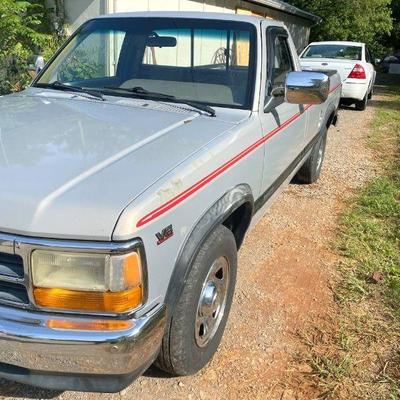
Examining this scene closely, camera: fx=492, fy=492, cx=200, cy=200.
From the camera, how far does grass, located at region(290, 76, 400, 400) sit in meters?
2.73

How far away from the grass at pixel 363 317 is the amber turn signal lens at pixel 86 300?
1366mm

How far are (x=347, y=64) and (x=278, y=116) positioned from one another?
877cm

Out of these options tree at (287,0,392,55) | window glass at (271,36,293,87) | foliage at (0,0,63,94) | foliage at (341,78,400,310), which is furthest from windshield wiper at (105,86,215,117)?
tree at (287,0,392,55)

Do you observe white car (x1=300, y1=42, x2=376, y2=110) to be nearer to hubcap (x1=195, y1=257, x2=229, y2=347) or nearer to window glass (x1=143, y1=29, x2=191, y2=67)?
window glass (x1=143, y1=29, x2=191, y2=67)

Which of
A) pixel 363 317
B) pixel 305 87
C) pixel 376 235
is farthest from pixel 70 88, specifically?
pixel 376 235

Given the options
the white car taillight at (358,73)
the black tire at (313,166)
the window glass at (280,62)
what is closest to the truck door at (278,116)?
the window glass at (280,62)

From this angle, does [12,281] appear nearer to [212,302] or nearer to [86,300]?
[86,300]

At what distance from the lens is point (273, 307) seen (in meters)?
3.42

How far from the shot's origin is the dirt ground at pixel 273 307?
2635 millimetres

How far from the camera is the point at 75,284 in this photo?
1854 millimetres

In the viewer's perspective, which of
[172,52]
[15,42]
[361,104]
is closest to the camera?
[172,52]

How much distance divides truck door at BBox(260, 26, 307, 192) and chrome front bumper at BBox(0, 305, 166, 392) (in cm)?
174

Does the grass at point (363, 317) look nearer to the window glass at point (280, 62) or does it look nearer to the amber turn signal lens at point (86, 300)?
the amber turn signal lens at point (86, 300)

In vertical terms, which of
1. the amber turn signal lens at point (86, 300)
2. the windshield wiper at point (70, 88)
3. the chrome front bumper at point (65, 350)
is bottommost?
the chrome front bumper at point (65, 350)
